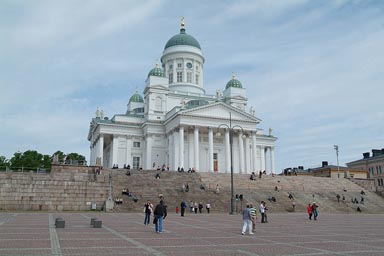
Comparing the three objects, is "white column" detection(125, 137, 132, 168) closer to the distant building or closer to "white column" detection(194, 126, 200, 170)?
"white column" detection(194, 126, 200, 170)

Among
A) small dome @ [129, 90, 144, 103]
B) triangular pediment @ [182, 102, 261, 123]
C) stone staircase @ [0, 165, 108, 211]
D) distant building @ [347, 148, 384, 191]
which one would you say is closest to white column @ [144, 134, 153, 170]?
triangular pediment @ [182, 102, 261, 123]

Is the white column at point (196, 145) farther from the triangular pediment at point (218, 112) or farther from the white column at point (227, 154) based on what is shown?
the white column at point (227, 154)

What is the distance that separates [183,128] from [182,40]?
87.8 feet

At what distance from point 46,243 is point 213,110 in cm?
5200

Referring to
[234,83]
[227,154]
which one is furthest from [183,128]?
[234,83]

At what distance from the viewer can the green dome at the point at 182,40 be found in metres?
81.6

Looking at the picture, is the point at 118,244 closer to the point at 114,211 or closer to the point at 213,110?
the point at 114,211

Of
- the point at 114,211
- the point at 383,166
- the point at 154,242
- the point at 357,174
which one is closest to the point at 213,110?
the point at 114,211

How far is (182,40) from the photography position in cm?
8162

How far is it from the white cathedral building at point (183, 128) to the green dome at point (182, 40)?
249mm

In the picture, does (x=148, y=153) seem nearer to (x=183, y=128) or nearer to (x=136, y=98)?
(x=183, y=128)

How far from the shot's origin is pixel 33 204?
119 ft

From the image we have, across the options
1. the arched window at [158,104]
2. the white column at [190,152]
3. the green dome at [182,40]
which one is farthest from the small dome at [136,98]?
the white column at [190,152]

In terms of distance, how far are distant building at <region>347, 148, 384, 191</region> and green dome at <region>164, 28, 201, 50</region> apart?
1858 inches
